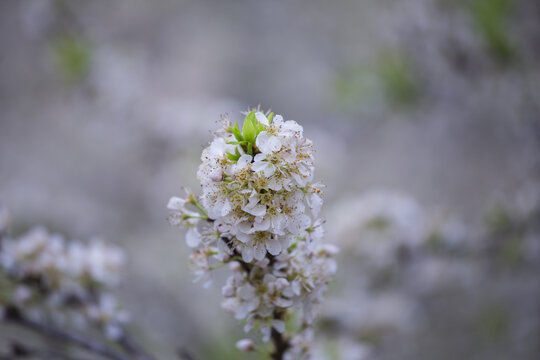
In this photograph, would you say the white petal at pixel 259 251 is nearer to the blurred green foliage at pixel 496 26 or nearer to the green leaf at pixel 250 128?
the green leaf at pixel 250 128

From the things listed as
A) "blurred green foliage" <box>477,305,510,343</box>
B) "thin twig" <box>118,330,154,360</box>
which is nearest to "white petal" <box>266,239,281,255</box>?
"thin twig" <box>118,330,154,360</box>

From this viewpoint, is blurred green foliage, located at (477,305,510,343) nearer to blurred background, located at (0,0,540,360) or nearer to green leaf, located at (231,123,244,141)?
blurred background, located at (0,0,540,360)

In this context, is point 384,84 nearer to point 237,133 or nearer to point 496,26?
point 496,26

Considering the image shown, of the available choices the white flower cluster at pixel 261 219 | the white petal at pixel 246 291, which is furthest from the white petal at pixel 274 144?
the white petal at pixel 246 291

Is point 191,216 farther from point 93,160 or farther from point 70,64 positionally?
point 93,160

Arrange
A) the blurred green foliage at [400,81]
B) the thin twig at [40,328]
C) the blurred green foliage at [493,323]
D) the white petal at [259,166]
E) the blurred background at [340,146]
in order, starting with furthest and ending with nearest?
the blurred green foliage at [400,81], the blurred green foliage at [493,323], the blurred background at [340,146], the thin twig at [40,328], the white petal at [259,166]
